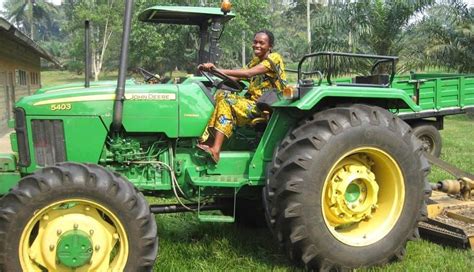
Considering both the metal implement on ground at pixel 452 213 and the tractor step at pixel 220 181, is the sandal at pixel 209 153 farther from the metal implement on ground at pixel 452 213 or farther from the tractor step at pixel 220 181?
the metal implement on ground at pixel 452 213

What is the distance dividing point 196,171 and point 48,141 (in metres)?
1.21

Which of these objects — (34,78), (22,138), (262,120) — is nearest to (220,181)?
(262,120)

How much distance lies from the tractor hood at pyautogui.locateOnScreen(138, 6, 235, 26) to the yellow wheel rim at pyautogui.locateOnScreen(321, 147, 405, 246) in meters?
2.17

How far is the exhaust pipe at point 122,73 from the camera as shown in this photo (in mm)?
3904

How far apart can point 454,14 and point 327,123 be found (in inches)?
729

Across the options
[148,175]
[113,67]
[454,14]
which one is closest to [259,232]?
[148,175]

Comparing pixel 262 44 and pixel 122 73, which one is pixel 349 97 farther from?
pixel 122 73

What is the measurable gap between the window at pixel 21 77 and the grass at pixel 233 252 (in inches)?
642

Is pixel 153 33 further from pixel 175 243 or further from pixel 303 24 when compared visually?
pixel 303 24

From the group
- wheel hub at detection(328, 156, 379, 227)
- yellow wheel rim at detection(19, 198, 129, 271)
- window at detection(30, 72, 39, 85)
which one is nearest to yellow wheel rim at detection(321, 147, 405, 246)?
wheel hub at detection(328, 156, 379, 227)

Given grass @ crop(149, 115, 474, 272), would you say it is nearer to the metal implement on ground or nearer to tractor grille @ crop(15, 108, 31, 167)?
the metal implement on ground

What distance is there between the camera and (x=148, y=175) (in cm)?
442

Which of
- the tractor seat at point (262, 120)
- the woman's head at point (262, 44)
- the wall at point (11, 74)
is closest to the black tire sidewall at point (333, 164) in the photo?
the tractor seat at point (262, 120)

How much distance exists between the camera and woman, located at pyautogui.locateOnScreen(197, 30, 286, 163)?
4.42 meters
